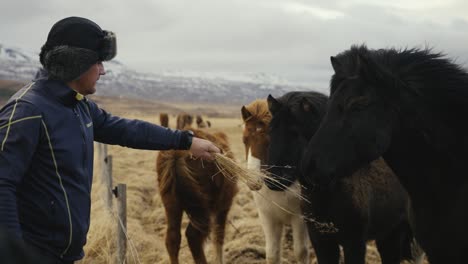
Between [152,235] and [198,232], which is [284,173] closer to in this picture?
[198,232]

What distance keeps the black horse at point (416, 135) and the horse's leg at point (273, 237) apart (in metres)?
2.30

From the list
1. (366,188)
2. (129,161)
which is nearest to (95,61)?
(366,188)

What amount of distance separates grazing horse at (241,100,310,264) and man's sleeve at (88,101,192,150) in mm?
1792

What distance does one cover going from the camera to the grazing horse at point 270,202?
547cm

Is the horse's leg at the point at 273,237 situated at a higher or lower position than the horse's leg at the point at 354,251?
lower

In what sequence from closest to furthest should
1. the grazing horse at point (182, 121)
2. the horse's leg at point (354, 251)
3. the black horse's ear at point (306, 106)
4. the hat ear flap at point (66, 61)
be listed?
1. the hat ear flap at point (66, 61)
2. the horse's leg at point (354, 251)
3. the black horse's ear at point (306, 106)
4. the grazing horse at point (182, 121)

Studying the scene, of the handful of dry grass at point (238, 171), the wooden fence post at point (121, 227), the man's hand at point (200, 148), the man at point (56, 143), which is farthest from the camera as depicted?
the wooden fence post at point (121, 227)

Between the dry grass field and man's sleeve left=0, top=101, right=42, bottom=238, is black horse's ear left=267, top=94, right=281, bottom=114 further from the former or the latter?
man's sleeve left=0, top=101, right=42, bottom=238

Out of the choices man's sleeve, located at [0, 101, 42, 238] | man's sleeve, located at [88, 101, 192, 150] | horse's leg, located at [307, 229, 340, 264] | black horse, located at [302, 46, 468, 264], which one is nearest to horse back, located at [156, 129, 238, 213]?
horse's leg, located at [307, 229, 340, 264]

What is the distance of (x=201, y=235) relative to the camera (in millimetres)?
6488

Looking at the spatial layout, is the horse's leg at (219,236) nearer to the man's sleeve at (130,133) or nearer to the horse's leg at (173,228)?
the horse's leg at (173,228)

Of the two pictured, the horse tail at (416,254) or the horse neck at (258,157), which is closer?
the horse neck at (258,157)

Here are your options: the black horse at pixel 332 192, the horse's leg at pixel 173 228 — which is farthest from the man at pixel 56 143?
the horse's leg at pixel 173 228

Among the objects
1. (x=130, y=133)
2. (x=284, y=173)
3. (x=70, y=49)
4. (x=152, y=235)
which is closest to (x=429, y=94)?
(x=284, y=173)
